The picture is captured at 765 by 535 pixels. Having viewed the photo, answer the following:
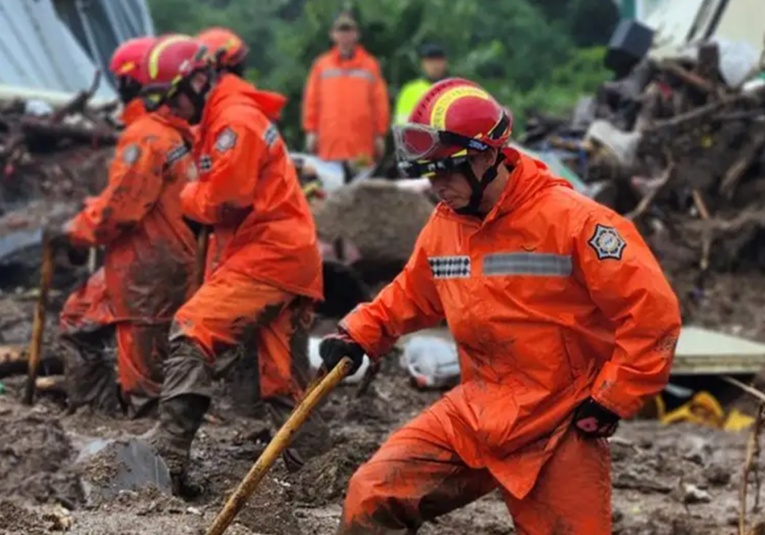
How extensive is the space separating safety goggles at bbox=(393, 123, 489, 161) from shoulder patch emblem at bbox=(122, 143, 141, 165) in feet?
9.15

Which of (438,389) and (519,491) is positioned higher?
(519,491)

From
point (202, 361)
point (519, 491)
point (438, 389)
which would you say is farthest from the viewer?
point (438, 389)

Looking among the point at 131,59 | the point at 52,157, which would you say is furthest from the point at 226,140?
the point at 52,157

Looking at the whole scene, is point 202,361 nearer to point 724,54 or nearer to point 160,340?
point 160,340

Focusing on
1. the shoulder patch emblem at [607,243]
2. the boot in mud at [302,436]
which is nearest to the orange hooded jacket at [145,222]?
the boot in mud at [302,436]

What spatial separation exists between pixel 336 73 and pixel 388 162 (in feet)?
3.29

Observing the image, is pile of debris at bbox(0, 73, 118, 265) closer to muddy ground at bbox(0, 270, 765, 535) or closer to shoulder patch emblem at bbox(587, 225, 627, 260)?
muddy ground at bbox(0, 270, 765, 535)

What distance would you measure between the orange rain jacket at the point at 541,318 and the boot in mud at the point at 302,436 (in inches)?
67.8

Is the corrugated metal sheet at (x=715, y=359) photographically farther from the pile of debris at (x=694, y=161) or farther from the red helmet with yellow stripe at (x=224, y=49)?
the red helmet with yellow stripe at (x=224, y=49)

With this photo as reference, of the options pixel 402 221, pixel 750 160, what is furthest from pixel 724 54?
pixel 402 221

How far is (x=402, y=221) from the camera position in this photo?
10.8m

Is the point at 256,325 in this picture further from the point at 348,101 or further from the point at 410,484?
the point at 348,101

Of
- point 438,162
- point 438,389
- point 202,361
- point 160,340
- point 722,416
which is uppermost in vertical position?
point 438,162

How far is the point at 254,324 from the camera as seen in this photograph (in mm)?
6656
